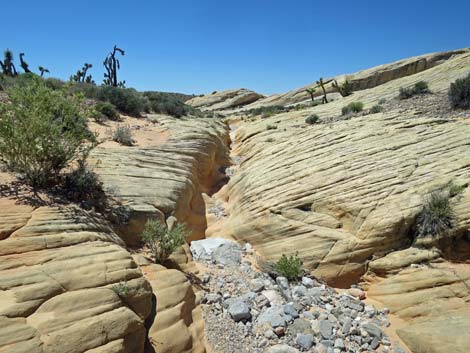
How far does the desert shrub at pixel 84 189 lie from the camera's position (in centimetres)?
566

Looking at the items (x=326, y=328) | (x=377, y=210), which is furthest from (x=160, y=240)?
(x=377, y=210)

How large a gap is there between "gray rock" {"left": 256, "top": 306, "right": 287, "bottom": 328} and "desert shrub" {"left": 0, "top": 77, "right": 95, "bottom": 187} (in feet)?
14.4

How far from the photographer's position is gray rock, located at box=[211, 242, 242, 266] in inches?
276

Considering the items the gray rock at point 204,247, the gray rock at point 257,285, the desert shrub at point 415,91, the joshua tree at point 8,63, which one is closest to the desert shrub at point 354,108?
the desert shrub at point 415,91

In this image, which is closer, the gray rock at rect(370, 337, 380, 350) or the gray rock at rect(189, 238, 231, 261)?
the gray rock at rect(370, 337, 380, 350)

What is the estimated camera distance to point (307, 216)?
744 cm

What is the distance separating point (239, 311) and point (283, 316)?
29.4 inches

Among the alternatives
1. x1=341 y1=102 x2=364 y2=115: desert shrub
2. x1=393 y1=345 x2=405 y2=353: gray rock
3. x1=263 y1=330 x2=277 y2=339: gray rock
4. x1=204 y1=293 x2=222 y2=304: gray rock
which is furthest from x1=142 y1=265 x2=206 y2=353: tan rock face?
x1=341 y1=102 x2=364 y2=115: desert shrub

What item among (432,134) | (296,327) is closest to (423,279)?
(296,327)

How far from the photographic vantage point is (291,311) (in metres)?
5.41

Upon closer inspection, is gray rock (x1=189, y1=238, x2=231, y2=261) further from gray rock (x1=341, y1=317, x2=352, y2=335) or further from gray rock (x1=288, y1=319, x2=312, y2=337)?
gray rock (x1=341, y1=317, x2=352, y2=335)

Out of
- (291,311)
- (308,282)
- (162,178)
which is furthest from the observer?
(162,178)

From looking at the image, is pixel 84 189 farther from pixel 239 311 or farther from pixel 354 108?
pixel 354 108

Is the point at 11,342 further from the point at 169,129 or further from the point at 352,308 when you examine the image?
the point at 169,129
